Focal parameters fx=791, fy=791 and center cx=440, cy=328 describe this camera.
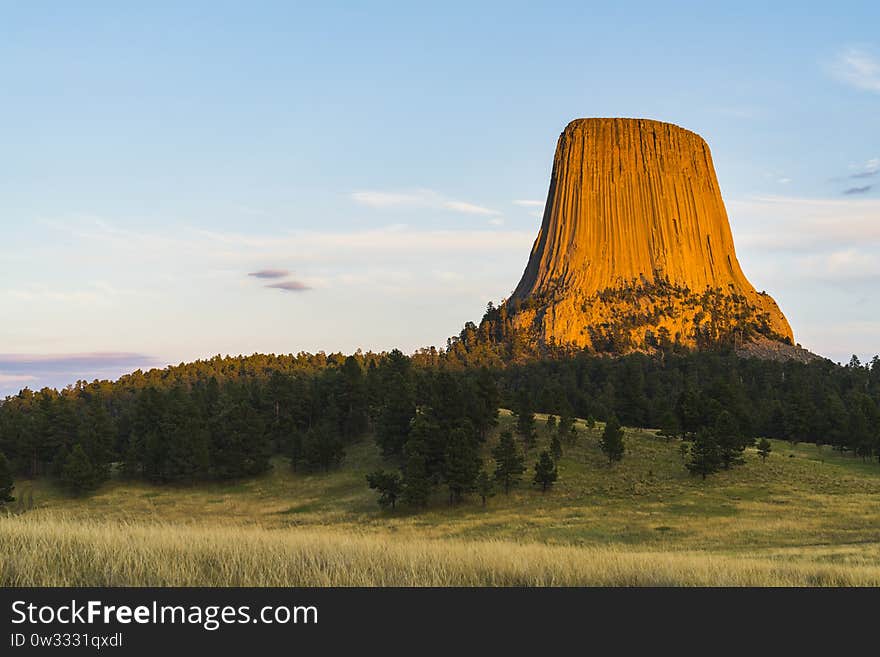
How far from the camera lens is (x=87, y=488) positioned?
74.1 m

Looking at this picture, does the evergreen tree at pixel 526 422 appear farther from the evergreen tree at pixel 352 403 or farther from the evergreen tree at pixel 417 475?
the evergreen tree at pixel 352 403

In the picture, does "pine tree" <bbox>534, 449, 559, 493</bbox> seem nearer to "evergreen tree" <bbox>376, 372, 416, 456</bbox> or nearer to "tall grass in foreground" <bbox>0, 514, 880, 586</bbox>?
"evergreen tree" <bbox>376, 372, 416, 456</bbox>

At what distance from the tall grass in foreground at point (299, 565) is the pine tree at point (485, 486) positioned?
46994 mm

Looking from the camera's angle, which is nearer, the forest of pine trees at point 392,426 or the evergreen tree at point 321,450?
the forest of pine trees at point 392,426

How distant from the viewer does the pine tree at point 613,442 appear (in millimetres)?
64688

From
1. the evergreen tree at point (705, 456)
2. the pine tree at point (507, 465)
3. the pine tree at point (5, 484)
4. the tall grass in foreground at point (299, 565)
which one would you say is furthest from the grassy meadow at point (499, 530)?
the pine tree at point (5, 484)

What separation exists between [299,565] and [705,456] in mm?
55871

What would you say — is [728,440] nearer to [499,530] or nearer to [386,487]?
[499,530]

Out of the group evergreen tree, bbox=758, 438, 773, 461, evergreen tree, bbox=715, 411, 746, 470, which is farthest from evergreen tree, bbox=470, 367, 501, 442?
evergreen tree, bbox=758, 438, 773, 461

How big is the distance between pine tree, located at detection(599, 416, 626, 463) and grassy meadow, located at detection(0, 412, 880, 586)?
97cm

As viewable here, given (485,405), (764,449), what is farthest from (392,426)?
(764,449)

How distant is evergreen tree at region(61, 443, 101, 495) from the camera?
7275cm
